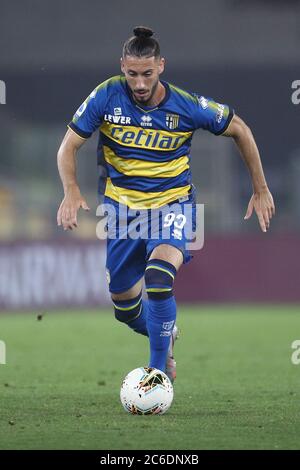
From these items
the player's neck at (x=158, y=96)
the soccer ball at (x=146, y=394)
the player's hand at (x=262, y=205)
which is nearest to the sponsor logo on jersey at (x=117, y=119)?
the player's neck at (x=158, y=96)

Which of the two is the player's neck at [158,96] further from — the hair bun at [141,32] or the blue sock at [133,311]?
the blue sock at [133,311]

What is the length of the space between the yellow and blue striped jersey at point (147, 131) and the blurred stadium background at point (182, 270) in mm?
1424

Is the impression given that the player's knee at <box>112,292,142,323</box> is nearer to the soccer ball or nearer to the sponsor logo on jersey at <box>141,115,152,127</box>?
the sponsor logo on jersey at <box>141,115,152,127</box>

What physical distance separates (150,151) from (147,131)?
0.46 ft

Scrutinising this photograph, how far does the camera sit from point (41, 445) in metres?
5.75

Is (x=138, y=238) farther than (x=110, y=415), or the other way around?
(x=138, y=238)

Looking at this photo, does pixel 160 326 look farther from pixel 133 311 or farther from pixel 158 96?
pixel 158 96

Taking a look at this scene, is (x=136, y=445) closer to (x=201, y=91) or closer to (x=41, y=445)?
(x=41, y=445)

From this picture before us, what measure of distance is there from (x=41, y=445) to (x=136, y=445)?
46cm

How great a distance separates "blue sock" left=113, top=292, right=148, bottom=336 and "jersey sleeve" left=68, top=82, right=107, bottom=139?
136cm

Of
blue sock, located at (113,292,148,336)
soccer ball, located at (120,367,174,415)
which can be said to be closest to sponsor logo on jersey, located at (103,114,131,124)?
blue sock, located at (113,292,148,336)

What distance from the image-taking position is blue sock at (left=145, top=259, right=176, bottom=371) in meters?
7.33
